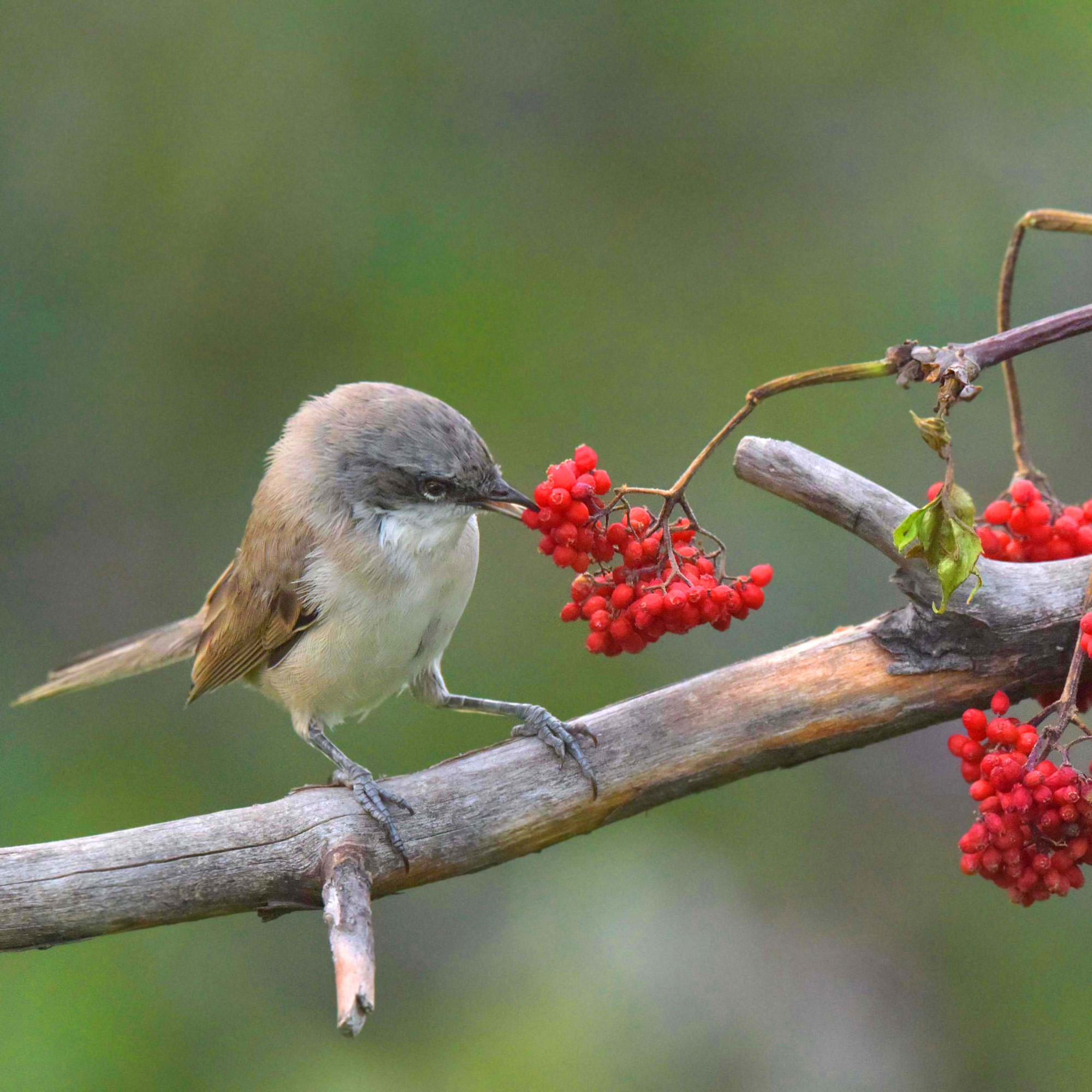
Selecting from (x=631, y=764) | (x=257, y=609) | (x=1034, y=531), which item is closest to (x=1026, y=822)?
(x=1034, y=531)

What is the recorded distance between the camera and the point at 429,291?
5.56 metres

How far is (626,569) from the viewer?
2.76 m

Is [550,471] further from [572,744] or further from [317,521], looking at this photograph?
[317,521]

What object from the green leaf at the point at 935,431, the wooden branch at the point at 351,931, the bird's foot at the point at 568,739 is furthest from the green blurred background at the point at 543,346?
the green leaf at the point at 935,431

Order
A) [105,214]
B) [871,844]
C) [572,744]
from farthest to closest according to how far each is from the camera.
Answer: [105,214]
[871,844]
[572,744]

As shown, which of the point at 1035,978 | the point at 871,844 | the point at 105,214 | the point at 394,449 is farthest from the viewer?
the point at 105,214

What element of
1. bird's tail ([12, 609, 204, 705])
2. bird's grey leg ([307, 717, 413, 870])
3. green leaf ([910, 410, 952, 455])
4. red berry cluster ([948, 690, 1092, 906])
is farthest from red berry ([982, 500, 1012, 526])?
bird's tail ([12, 609, 204, 705])

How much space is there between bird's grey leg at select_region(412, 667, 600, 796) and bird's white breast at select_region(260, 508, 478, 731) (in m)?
0.25

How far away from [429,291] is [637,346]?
108 cm

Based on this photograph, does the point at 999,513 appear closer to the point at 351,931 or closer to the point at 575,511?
the point at 575,511

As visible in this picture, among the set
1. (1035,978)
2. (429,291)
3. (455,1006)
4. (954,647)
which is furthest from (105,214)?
(1035,978)

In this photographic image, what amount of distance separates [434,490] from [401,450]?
6.0 inches

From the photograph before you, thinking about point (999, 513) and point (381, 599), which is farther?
point (381, 599)

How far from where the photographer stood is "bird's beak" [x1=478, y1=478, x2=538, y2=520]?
11.1 ft
